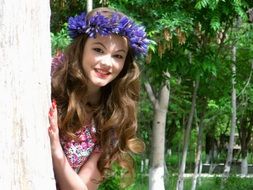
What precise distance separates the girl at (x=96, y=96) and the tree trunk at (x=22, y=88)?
10.0 inches

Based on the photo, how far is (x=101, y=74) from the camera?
2.45m

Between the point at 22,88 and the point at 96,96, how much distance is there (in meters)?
0.65

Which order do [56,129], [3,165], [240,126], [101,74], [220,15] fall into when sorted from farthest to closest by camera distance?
[240,126] → [220,15] → [101,74] → [56,129] → [3,165]

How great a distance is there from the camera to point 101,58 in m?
2.43

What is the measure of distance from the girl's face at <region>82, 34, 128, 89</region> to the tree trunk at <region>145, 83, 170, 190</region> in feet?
13.7

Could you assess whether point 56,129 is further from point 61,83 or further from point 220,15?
point 220,15

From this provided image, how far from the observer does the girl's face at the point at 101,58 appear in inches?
96.0

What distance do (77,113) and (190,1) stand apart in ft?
9.94

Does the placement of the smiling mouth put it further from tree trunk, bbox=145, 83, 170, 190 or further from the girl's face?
tree trunk, bbox=145, 83, 170, 190

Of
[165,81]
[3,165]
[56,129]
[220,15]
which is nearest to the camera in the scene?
[3,165]

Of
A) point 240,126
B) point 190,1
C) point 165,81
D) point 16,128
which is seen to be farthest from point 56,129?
point 240,126

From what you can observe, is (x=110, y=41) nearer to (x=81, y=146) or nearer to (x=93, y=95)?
(x=93, y=95)

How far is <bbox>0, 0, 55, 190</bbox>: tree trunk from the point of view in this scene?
1.99 metres

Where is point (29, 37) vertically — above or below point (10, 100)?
above
